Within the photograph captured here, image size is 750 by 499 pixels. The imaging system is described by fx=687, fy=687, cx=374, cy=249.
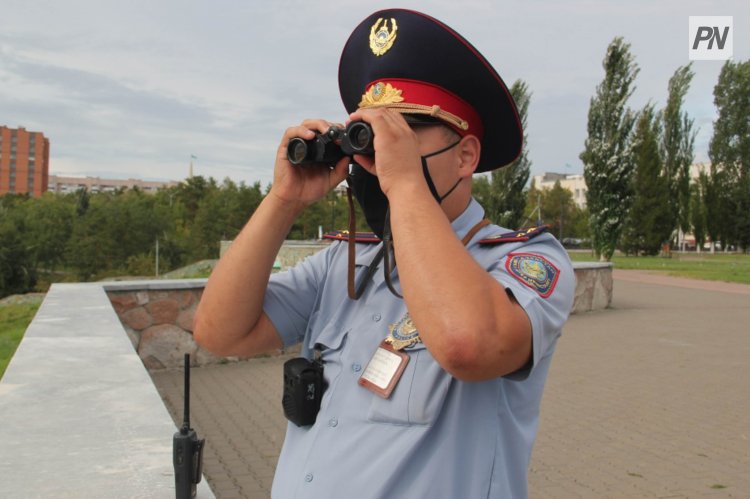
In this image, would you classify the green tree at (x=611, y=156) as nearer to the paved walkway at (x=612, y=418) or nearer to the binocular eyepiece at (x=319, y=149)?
the paved walkway at (x=612, y=418)

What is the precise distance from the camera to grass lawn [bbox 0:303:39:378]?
7022 millimetres

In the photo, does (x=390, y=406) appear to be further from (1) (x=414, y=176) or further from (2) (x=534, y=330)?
(1) (x=414, y=176)

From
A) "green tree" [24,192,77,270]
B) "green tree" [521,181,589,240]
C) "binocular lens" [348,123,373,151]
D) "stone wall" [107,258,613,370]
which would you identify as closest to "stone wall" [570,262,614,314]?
"stone wall" [107,258,613,370]

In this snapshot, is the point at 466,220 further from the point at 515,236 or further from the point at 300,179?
the point at 300,179

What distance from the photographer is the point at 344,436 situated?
1.39 m

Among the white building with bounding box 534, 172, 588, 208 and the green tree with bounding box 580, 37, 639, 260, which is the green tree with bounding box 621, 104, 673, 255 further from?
the white building with bounding box 534, 172, 588, 208

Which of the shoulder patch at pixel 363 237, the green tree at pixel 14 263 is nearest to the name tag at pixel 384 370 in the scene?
the shoulder patch at pixel 363 237

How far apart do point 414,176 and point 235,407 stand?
5.03 metres

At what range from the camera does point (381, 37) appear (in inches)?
63.2

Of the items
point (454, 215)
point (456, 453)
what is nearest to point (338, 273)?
point (454, 215)

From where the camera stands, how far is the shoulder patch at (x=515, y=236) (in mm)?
1464

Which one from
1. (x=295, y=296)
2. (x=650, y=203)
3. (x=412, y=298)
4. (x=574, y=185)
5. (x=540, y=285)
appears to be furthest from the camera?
(x=574, y=185)

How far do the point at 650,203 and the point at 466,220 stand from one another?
41.2 metres

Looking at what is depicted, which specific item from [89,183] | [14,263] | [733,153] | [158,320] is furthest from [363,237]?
[89,183]
